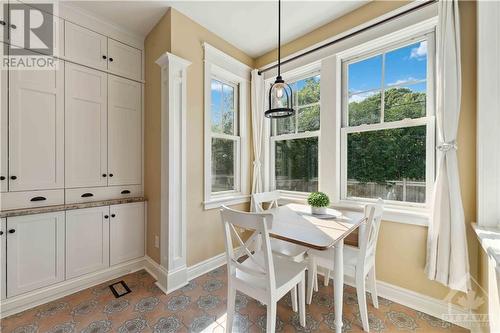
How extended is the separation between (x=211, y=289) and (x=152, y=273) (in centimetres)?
78

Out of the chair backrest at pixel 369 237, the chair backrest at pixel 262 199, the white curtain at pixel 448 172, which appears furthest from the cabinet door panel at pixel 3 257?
the white curtain at pixel 448 172

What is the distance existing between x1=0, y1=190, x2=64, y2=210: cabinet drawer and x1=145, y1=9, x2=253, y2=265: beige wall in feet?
2.73

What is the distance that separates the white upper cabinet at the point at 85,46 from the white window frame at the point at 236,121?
113 cm

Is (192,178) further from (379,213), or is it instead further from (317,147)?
(379,213)

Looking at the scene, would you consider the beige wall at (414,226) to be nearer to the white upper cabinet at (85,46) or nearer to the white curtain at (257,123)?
the white curtain at (257,123)

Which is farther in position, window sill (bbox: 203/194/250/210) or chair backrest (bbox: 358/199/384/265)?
window sill (bbox: 203/194/250/210)

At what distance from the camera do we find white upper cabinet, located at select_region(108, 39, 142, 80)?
7.80ft

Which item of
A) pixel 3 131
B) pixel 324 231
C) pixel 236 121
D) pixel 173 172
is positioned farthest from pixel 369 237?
pixel 3 131

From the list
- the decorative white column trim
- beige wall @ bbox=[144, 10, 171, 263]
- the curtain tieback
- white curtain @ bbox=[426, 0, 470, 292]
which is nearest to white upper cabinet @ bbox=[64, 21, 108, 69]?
beige wall @ bbox=[144, 10, 171, 263]

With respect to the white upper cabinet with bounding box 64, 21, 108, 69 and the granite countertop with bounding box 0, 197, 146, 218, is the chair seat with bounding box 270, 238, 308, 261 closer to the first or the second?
the granite countertop with bounding box 0, 197, 146, 218

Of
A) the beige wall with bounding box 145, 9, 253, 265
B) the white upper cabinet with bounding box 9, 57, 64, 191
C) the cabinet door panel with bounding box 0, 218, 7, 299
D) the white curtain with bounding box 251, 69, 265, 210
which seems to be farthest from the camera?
the white curtain with bounding box 251, 69, 265, 210

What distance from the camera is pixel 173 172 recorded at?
216 cm

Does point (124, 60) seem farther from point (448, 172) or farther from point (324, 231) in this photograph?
point (448, 172)

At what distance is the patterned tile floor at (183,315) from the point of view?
1.59 metres
